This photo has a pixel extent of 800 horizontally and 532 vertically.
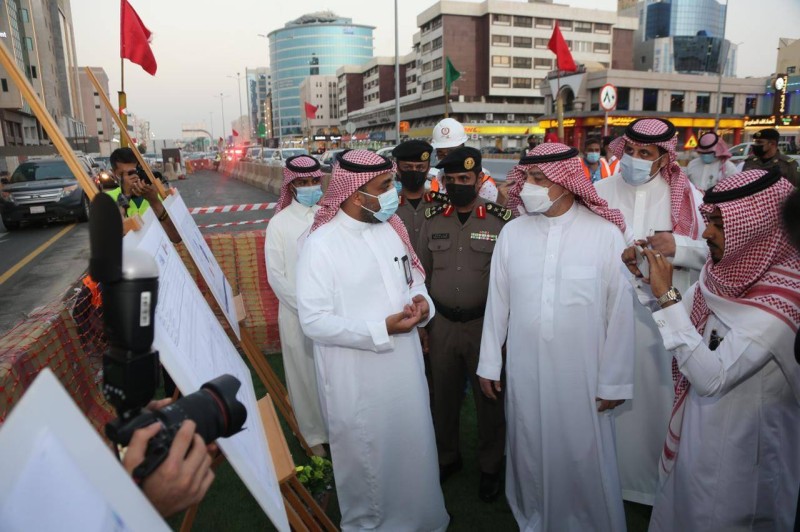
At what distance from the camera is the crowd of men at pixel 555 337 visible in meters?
2.12

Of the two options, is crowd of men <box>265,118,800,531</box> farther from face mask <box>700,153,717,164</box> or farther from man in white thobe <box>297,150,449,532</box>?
face mask <box>700,153,717,164</box>

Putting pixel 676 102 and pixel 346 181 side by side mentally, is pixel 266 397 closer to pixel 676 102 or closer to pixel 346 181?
pixel 346 181

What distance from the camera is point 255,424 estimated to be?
189 cm

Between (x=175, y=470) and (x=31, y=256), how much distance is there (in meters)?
11.6

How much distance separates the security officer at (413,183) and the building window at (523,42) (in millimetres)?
78058

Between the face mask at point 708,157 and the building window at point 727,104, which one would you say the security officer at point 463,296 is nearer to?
the face mask at point 708,157

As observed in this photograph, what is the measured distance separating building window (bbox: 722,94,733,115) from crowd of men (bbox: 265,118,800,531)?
67.9 metres

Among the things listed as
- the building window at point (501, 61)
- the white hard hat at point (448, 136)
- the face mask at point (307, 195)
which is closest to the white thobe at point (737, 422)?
the face mask at point (307, 195)

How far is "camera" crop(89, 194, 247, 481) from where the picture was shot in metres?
0.99

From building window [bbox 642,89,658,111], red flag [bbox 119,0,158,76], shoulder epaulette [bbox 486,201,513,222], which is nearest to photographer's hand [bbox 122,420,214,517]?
shoulder epaulette [bbox 486,201,513,222]

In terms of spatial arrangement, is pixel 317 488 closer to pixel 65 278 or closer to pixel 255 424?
pixel 255 424

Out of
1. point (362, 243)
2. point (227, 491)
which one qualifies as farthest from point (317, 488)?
point (362, 243)

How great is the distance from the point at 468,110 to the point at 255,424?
242ft

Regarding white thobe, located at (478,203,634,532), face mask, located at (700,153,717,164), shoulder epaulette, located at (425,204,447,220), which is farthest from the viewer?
face mask, located at (700,153,717,164)
